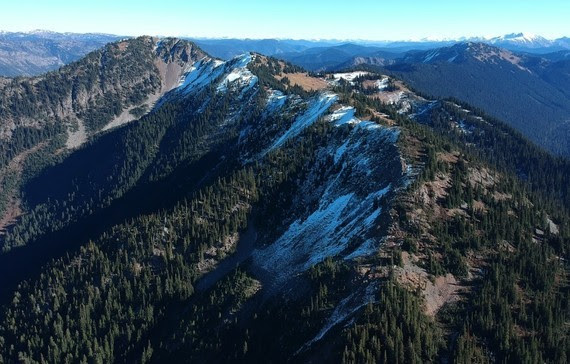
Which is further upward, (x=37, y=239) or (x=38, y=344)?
(x=38, y=344)

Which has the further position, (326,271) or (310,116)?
(310,116)

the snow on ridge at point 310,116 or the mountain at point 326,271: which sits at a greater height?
the snow on ridge at point 310,116

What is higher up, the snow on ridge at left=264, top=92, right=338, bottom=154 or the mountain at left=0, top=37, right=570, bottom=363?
the snow on ridge at left=264, top=92, right=338, bottom=154

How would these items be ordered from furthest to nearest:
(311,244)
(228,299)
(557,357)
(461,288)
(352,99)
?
(352,99) < (311,244) < (228,299) < (461,288) < (557,357)

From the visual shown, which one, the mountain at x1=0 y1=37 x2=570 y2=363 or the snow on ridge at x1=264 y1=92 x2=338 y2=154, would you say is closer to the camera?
the mountain at x1=0 y1=37 x2=570 y2=363

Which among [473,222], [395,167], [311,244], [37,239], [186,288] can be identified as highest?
[395,167]

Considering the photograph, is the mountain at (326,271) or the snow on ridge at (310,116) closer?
the mountain at (326,271)

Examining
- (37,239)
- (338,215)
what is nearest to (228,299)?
(338,215)

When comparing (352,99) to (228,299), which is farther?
(352,99)

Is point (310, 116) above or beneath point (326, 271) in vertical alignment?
above

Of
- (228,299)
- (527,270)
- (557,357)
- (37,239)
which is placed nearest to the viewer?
(557,357)

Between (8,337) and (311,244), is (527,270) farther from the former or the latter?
(8,337)
